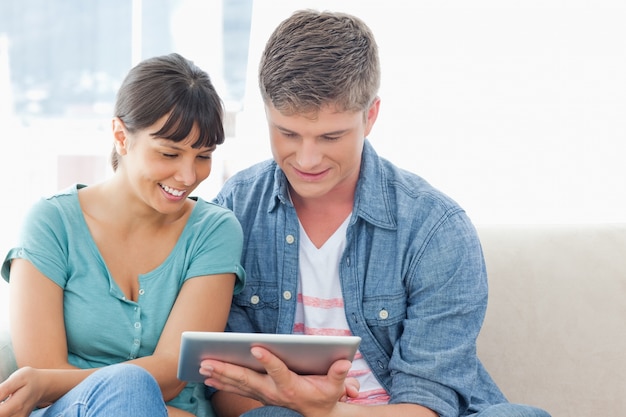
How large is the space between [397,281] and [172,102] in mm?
572

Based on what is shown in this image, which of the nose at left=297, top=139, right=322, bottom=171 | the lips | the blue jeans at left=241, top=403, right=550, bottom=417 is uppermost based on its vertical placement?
the nose at left=297, top=139, right=322, bottom=171

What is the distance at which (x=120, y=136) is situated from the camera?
166 cm

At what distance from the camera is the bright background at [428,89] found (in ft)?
9.00

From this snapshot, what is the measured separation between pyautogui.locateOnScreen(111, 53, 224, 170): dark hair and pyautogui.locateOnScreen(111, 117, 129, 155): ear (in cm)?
1

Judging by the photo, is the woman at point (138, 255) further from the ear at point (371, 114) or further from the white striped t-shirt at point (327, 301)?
the ear at point (371, 114)

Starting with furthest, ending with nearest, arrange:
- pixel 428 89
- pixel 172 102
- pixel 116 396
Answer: pixel 428 89 < pixel 172 102 < pixel 116 396

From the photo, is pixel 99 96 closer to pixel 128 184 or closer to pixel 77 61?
pixel 77 61

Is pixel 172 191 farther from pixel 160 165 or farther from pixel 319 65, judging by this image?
pixel 319 65

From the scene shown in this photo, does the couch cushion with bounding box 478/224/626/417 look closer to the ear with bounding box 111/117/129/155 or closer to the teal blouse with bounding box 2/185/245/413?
the teal blouse with bounding box 2/185/245/413

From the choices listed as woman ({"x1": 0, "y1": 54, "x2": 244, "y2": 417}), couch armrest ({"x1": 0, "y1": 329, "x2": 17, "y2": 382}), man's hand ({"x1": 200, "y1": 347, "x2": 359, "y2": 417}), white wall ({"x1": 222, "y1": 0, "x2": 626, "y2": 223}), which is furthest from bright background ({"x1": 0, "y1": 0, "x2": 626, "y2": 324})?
man's hand ({"x1": 200, "y1": 347, "x2": 359, "y2": 417})

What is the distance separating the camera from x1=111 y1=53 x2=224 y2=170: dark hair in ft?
5.19

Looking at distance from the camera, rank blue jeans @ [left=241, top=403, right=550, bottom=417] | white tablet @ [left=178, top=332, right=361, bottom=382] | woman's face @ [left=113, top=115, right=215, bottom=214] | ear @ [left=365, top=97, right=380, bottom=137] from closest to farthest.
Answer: white tablet @ [left=178, top=332, right=361, bottom=382] → blue jeans @ [left=241, top=403, right=550, bottom=417] → woman's face @ [left=113, top=115, right=215, bottom=214] → ear @ [left=365, top=97, right=380, bottom=137]

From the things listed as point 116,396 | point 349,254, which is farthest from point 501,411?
point 116,396

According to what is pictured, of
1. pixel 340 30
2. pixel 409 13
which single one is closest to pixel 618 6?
pixel 409 13
